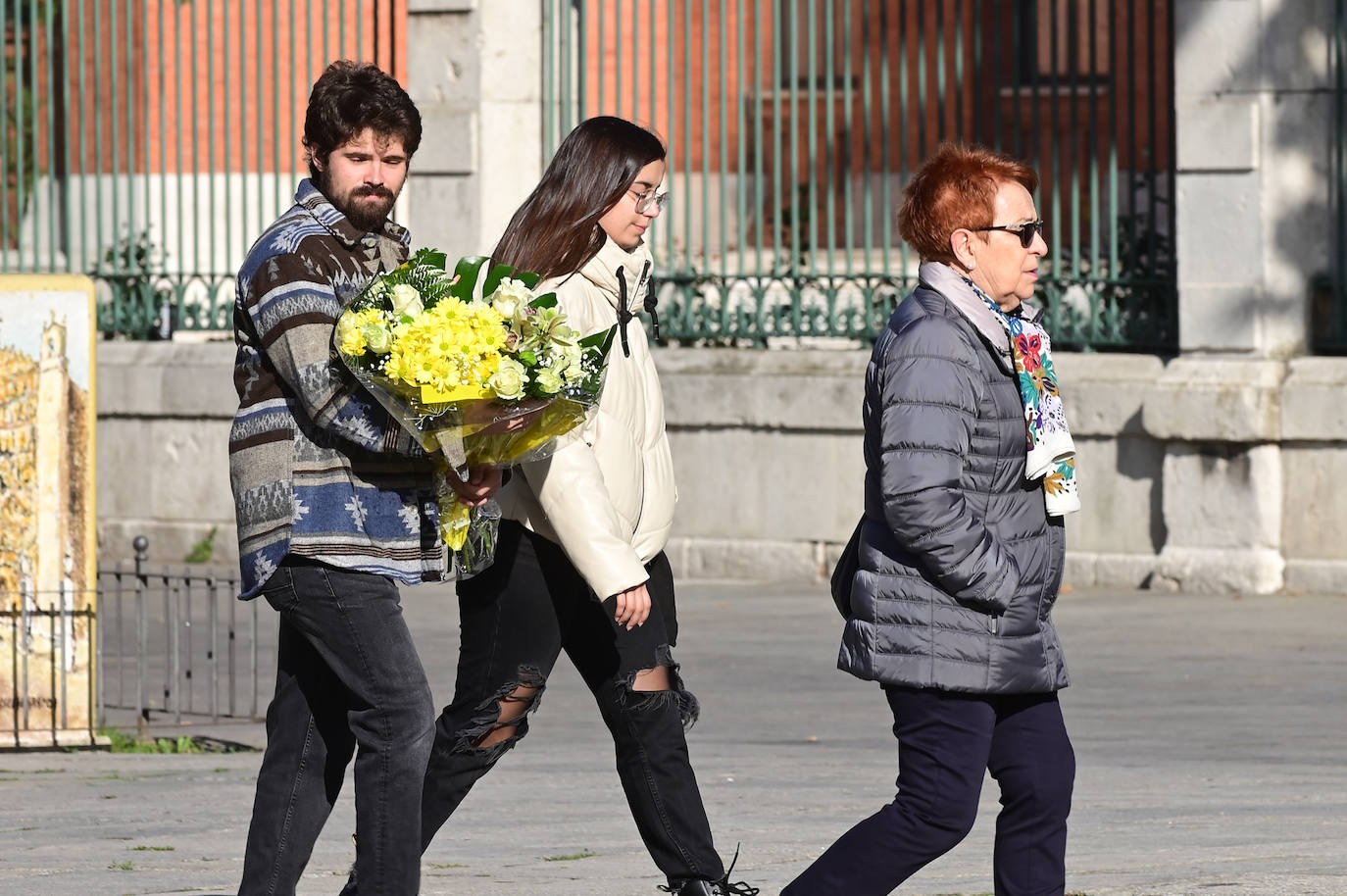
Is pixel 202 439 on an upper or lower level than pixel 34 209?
lower

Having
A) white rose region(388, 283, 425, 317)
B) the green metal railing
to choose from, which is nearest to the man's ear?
white rose region(388, 283, 425, 317)

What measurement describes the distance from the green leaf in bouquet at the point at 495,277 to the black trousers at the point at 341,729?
586mm

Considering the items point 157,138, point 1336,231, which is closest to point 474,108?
A: point 157,138

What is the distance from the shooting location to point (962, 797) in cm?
447

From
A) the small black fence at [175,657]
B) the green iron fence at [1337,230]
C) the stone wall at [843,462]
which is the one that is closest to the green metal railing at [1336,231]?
the green iron fence at [1337,230]

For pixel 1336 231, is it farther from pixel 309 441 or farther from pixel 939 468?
pixel 309 441

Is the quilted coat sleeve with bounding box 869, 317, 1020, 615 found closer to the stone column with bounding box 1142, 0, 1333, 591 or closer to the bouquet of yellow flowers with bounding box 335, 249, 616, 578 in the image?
the bouquet of yellow flowers with bounding box 335, 249, 616, 578

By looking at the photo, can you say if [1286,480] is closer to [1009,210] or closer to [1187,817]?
[1187,817]

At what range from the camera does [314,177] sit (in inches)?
188

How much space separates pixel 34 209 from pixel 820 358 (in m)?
5.41

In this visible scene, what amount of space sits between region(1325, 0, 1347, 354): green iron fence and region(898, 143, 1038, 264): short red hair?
7.19m

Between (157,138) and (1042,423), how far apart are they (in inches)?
443

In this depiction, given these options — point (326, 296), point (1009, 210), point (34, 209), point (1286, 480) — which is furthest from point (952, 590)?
point (34, 209)

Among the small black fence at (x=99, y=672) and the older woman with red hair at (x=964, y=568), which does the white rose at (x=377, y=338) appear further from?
the small black fence at (x=99, y=672)
